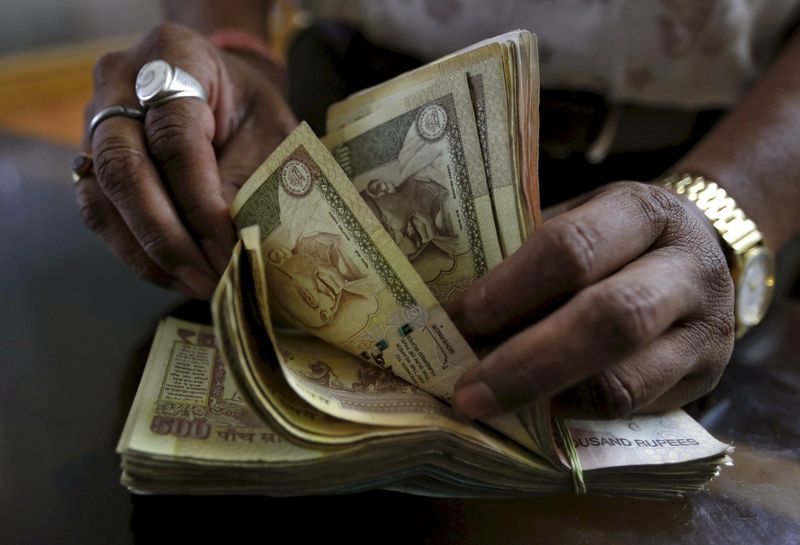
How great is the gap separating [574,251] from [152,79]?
1.51ft

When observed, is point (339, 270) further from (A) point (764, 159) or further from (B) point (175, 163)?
(A) point (764, 159)

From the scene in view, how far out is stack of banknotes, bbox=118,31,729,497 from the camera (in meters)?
0.50

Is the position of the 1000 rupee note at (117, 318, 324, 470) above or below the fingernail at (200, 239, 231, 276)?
below

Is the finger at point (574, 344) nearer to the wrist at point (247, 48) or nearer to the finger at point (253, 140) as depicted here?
the finger at point (253, 140)

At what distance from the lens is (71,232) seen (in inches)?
38.5

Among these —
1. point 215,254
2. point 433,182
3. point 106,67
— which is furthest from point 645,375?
point 106,67

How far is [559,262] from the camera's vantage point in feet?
1.70

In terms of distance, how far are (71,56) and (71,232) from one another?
232 centimetres

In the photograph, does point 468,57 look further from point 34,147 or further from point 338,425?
point 34,147

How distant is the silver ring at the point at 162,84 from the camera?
708 millimetres

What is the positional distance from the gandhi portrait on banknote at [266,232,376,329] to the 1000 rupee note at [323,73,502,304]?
0.22ft

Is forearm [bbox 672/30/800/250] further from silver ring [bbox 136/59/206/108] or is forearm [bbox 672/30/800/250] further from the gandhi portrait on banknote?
silver ring [bbox 136/59/206/108]

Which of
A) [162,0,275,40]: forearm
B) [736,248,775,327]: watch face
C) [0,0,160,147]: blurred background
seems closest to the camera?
[736,248,775,327]: watch face

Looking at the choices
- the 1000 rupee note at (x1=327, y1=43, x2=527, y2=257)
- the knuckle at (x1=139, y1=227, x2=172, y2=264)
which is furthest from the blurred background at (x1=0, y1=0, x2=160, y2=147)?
the 1000 rupee note at (x1=327, y1=43, x2=527, y2=257)
